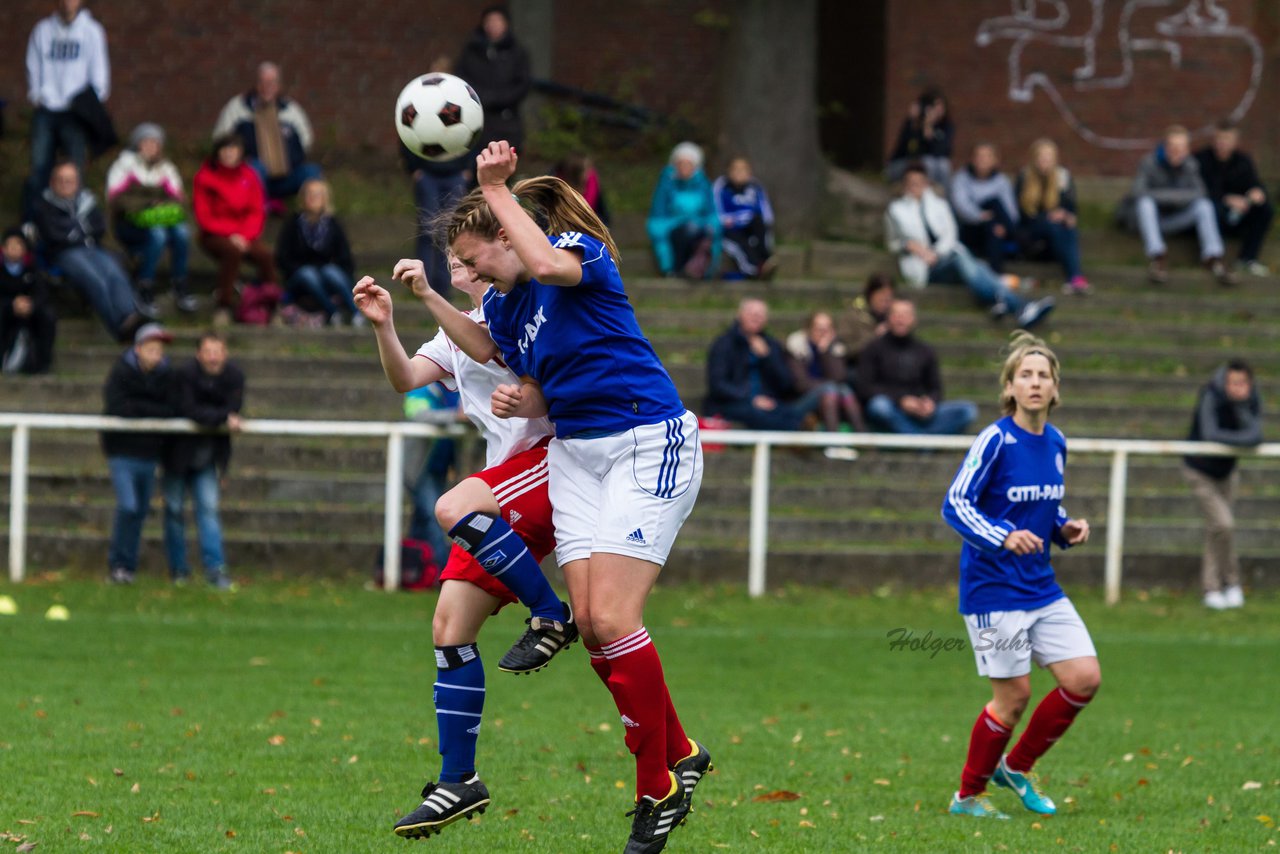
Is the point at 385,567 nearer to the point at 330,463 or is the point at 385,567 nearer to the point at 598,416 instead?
the point at 330,463

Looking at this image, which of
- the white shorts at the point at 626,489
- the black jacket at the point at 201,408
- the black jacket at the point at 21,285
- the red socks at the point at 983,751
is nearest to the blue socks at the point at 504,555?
the white shorts at the point at 626,489

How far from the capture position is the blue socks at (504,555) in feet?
19.0

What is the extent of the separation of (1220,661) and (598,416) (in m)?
6.84

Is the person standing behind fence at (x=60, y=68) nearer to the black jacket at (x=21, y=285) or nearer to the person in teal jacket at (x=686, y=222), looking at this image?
the black jacket at (x=21, y=285)

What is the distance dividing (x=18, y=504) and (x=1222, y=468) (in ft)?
28.3

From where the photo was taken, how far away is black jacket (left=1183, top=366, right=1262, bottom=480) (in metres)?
13.2

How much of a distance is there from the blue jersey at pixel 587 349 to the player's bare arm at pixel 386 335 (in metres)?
0.36

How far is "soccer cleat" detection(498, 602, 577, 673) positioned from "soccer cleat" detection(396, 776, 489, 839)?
0.40m

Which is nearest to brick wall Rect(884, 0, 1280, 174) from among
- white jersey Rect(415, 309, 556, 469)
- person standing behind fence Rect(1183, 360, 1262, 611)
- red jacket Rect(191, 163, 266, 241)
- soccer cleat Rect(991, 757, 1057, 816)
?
red jacket Rect(191, 163, 266, 241)

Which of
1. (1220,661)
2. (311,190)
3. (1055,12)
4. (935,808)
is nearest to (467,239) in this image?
(935,808)

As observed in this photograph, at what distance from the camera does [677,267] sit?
58.5 ft

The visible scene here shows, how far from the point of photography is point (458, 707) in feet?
19.4

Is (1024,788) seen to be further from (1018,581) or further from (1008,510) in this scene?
(1008,510)

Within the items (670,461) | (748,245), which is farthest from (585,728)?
(748,245)
